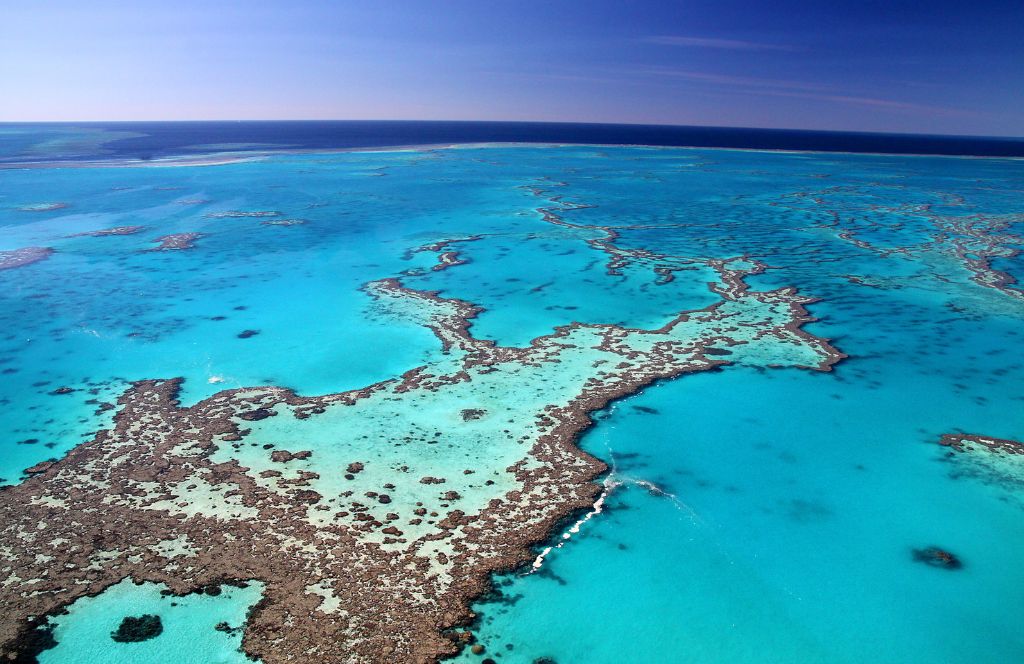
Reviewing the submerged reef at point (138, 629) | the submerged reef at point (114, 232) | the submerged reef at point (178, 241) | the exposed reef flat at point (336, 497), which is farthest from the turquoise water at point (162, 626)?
the submerged reef at point (114, 232)

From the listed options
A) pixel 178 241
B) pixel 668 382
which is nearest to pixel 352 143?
pixel 178 241

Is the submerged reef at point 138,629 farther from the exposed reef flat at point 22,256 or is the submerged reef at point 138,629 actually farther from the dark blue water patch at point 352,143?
the dark blue water patch at point 352,143

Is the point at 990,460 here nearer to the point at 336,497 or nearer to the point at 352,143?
the point at 336,497

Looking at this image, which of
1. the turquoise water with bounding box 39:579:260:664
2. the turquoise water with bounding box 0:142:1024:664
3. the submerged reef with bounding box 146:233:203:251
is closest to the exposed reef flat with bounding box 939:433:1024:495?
the turquoise water with bounding box 0:142:1024:664

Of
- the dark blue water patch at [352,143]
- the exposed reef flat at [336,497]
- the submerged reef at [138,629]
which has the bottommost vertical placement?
the submerged reef at [138,629]

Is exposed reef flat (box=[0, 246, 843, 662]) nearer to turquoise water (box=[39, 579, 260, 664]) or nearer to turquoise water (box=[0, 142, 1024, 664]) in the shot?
turquoise water (box=[39, 579, 260, 664])
